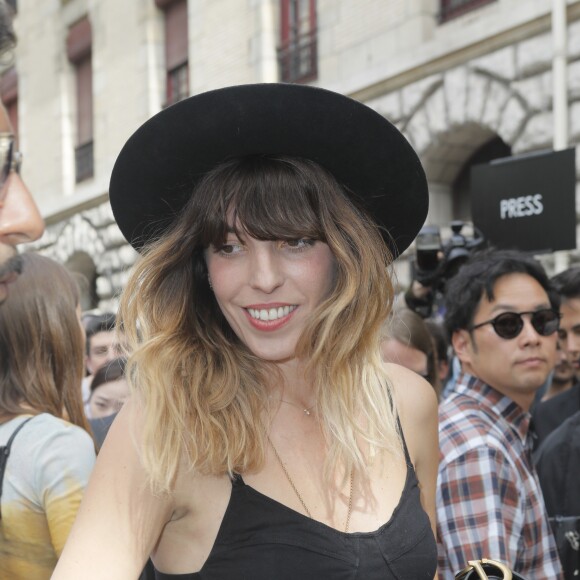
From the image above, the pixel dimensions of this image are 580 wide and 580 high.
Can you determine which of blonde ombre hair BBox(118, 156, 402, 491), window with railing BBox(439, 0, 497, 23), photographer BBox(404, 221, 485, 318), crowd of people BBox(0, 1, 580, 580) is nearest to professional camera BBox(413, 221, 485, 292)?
photographer BBox(404, 221, 485, 318)

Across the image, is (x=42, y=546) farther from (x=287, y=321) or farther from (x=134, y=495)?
(x=287, y=321)

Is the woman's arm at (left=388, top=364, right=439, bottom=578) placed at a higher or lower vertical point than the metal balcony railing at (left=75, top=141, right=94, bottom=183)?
lower

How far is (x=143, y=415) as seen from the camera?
1875mm

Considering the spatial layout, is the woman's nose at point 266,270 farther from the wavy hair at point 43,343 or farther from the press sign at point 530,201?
the press sign at point 530,201

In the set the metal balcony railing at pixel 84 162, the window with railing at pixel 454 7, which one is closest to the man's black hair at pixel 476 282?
the window with railing at pixel 454 7

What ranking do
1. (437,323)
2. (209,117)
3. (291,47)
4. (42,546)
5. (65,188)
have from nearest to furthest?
(209,117), (42,546), (437,323), (291,47), (65,188)

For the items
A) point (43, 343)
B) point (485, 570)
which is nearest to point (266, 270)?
point (485, 570)

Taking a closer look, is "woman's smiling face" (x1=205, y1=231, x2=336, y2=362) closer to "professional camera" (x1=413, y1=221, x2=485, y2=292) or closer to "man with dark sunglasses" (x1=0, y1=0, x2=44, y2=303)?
"man with dark sunglasses" (x1=0, y1=0, x2=44, y2=303)

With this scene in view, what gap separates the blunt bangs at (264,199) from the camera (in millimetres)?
1968

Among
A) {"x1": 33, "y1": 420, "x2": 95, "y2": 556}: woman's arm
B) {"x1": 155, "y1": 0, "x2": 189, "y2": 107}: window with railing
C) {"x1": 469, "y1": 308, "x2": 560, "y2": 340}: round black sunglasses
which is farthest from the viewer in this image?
{"x1": 155, "y1": 0, "x2": 189, "y2": 107}: window with railing

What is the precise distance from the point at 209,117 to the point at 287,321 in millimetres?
487

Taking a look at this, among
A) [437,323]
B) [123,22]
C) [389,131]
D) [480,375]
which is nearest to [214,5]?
[123,22]

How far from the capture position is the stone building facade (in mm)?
7680

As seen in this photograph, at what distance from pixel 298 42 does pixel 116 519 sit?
9726mm
